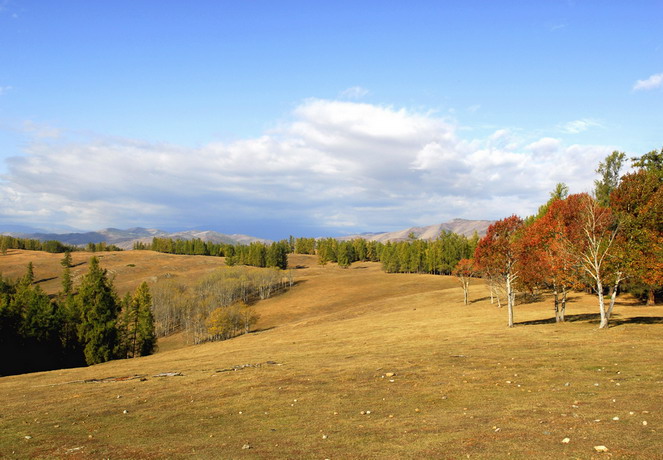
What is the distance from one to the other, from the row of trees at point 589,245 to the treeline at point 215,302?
6061cm

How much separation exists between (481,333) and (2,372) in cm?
6351

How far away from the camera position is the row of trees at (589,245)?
→ 120 feet

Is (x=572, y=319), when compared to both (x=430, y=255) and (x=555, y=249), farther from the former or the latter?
(x=430, y=255)

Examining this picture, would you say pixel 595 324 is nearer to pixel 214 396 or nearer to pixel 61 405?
pixel 214 396

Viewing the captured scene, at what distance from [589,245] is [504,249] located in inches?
332

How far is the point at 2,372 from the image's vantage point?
5497 cm

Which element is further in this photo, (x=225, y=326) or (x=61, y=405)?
(x=225, y=326)

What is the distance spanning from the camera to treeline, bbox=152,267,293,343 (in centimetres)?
9263

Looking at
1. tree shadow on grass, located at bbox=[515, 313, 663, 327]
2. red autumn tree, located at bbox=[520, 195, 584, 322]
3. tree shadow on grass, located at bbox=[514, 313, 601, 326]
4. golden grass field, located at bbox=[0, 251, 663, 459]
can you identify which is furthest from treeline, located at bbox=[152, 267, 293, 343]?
red autumn tree, located at bbox=[520, 195, 584, 322]

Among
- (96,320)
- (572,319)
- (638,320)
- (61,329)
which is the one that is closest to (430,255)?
(572,319)

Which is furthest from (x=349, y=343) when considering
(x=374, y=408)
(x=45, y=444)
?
(x=45, y=444)

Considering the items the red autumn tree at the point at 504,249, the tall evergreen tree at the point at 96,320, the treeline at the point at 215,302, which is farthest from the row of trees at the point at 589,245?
the treeline at the point at 215,302

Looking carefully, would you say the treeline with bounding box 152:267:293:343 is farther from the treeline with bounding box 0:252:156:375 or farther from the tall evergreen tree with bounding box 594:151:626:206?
the tall evergreen tree with bounding box 594:151:626:206

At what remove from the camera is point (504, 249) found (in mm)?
45781
